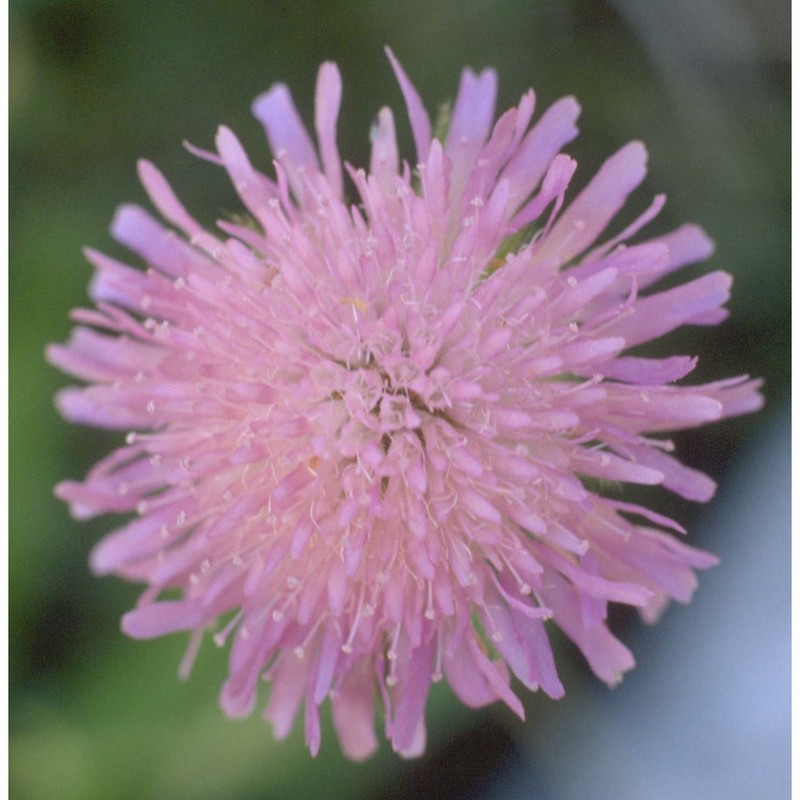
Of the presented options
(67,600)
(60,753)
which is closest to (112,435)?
(67,600)

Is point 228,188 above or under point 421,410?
above

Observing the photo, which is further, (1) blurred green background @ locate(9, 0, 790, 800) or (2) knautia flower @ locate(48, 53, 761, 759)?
(1) blurred green background @ locate(9, 0, 790, 800)

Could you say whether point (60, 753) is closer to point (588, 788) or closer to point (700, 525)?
point (588, 788)

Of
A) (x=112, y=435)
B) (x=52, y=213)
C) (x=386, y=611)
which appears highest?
(x=52, y=213)

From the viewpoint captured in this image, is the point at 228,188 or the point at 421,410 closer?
the point at 421,410
